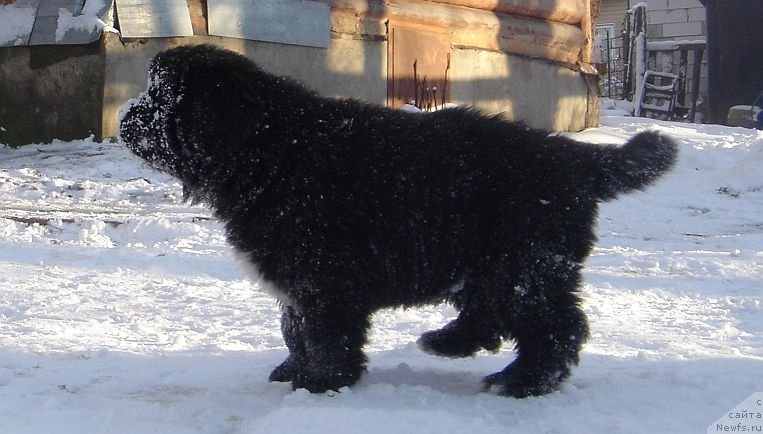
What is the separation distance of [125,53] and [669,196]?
6.89m

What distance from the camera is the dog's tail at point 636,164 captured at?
11.6ft

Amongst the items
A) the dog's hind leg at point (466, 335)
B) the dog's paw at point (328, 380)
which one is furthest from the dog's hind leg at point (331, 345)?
the dog's hind leg at point (466, 335)

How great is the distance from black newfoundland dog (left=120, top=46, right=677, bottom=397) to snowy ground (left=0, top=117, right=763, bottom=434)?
0.97ft

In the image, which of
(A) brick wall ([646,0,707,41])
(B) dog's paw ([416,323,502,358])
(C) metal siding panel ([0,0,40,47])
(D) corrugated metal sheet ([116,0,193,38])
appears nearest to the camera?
(B) dog's paw ([416,323,502,358])

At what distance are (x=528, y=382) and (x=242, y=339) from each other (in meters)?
1.68

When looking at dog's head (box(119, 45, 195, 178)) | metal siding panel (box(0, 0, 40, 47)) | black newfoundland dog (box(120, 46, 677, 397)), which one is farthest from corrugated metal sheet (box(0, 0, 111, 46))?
black newfoundland dog (box(120, 46, 677, 397))

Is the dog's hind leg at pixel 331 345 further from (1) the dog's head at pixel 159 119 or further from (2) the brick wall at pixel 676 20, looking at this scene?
(2) the brick wall at pixel 676 20

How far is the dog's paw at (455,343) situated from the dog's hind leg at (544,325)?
0.41m

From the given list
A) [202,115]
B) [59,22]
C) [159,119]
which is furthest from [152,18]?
[202,115]

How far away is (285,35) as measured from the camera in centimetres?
1117

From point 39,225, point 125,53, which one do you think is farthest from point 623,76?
point 39,225

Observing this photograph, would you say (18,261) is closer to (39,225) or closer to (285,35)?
(39,225)

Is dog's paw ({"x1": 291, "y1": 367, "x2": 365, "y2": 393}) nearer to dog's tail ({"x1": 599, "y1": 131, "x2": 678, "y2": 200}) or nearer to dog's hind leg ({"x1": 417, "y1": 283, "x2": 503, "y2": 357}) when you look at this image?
dog's hind leg ({"x1": 417, "y1": 283, "x2": 503, "y2": 357})

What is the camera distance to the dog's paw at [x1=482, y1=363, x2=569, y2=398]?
339cm
